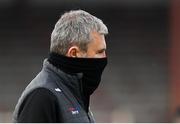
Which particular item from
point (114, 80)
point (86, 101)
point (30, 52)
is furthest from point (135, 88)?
point (86, 101)

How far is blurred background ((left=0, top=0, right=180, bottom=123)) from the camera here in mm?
11398

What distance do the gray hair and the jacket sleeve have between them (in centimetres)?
23

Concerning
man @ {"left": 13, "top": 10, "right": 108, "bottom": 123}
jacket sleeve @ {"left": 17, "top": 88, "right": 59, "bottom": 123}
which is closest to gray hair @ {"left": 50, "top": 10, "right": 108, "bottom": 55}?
man @ {"left": 13, "top": 10, "right": 108, "bottom": 123}

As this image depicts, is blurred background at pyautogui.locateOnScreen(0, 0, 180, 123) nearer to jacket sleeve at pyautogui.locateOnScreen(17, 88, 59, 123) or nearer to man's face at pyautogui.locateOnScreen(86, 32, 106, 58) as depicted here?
man's face at pyautogui.locateOnScreen(86, 32, 106, 58)

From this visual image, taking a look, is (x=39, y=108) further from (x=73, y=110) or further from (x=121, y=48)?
(x=121, y=48)

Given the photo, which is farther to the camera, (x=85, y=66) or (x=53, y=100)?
(x=85, y=66)

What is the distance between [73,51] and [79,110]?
263 millimetres

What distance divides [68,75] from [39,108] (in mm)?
261

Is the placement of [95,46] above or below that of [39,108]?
above

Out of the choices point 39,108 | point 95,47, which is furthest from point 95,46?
point 39,108

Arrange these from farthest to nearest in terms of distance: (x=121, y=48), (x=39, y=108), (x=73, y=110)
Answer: (x=121, y=48)
(x=73, y=110)
(x=39, y=108)

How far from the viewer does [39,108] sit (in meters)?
2.94

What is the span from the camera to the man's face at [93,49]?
3.11 m

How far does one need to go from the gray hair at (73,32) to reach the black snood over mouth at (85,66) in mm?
37
